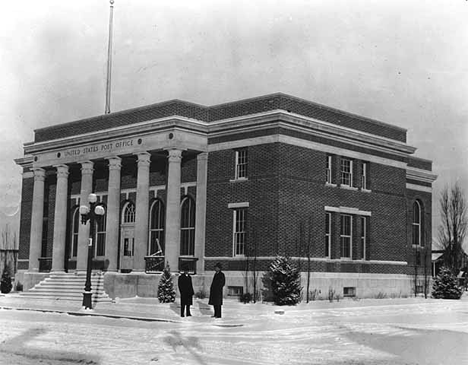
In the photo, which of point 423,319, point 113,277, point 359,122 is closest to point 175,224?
point 113,277

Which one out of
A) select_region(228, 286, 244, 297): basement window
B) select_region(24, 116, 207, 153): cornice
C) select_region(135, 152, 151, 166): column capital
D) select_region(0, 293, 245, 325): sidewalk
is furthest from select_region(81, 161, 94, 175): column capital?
select_region(228, 286, 244, 297): basement window

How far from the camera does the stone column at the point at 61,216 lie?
42.4 m

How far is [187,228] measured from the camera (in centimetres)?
→ 3938

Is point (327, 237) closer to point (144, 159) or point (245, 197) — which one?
point (245, 197)

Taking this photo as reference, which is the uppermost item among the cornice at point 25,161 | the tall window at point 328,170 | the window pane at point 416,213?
the cornice at point 25,161

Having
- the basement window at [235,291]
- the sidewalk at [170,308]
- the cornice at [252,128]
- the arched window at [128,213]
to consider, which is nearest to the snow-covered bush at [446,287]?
the sidewalk at [170,308]

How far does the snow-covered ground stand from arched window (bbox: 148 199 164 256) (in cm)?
1178

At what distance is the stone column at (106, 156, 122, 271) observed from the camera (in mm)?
39688

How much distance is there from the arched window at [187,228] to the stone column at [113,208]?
3.51 meters

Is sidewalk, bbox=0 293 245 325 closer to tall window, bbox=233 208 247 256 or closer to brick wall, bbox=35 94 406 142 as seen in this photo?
Result: tall window, bbox=233 208 247 256

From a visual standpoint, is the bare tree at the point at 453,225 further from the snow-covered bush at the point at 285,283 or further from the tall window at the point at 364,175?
the snow-covered bush at the point at 285,283

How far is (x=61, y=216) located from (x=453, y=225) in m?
27.3

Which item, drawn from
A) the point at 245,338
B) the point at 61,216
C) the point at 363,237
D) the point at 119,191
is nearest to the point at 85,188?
the point at 61,216

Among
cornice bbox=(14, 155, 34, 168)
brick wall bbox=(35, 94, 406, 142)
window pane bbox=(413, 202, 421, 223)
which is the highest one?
brick wall bbox=(35, 94, 406, 142)
